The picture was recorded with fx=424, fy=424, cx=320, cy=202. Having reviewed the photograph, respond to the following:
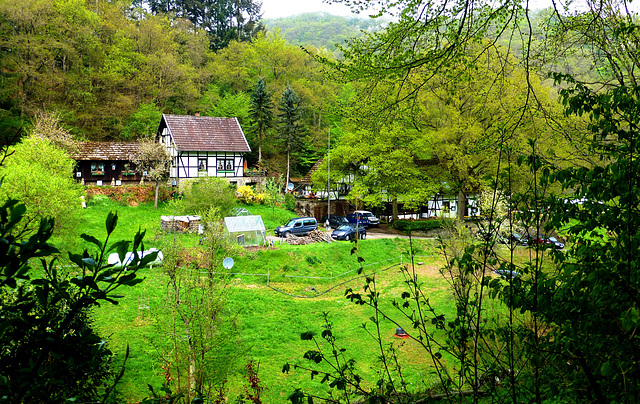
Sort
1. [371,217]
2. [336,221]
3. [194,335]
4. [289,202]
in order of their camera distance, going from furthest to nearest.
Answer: [289,202] < [371,217] < [336,221] < [194,335]

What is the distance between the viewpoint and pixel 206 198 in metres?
24.2

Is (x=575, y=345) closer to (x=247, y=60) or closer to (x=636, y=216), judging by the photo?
(x=636, y=216)

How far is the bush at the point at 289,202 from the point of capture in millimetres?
33750

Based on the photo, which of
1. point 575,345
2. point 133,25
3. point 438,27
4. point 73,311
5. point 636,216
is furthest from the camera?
point 133,25

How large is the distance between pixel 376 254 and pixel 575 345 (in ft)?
73.3

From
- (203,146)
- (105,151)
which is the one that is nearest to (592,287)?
(203,146)

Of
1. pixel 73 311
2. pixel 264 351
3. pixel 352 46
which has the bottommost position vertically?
pixel 264 351

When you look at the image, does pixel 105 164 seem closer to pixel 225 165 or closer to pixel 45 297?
pixel 225 165

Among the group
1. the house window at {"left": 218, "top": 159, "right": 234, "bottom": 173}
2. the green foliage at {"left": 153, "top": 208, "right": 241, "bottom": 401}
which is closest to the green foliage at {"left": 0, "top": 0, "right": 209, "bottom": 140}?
the house window at {"left": 218, "top": 159, "right": 234, "bottom": 173}

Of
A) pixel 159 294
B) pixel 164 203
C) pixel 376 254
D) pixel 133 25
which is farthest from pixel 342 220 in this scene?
pixel 133 25

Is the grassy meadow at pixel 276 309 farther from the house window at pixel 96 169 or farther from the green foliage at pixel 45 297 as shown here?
the green foliage at pixel 45 297

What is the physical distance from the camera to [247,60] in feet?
164

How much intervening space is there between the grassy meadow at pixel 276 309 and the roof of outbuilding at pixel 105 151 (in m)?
5.15

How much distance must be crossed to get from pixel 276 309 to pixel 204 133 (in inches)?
813
